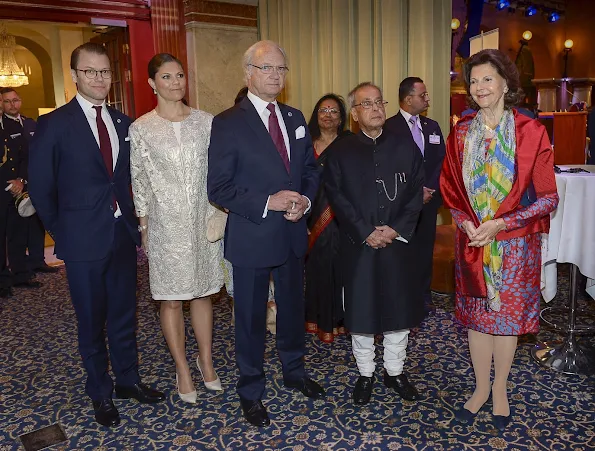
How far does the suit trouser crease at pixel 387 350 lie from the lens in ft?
9.74

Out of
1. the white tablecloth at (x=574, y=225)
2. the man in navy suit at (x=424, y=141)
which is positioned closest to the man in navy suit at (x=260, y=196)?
the man in navy suit at (x=424, y=141)

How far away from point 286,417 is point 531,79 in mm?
15650

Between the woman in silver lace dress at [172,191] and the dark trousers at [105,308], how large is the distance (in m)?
0.14

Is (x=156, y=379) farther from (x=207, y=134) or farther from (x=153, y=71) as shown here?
(x=153, y=71)

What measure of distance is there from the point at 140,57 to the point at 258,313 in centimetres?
667

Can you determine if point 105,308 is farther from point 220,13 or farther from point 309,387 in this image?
point 220,13

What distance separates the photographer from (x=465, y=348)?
3.70m

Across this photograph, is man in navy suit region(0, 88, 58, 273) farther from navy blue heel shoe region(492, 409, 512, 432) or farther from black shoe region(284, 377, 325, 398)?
navy blue heel shoe region(492, 409, 512, 432)

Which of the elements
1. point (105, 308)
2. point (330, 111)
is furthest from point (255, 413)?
point (330, 111)

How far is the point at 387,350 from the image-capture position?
3025 millimetres

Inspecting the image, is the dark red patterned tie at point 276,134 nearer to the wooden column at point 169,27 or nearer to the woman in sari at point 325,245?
the woman in sari at point 325,245

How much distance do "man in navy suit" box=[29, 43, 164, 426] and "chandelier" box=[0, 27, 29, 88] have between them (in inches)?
377

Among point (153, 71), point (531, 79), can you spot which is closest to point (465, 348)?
point (153, 71)

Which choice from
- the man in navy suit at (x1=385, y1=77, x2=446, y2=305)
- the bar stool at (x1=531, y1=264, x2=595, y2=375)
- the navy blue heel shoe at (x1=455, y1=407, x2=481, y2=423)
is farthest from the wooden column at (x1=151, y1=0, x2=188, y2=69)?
the navy blue heel shoe at (x1=455, y1=407, x2=481, y2=423)
